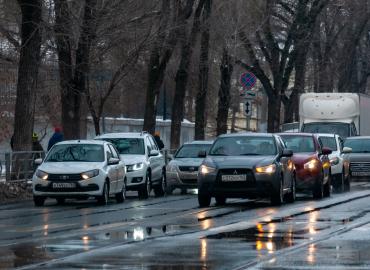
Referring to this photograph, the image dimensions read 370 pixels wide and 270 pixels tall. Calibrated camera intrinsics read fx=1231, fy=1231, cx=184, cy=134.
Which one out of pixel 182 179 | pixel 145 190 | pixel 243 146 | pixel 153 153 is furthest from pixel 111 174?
pixel 182 179

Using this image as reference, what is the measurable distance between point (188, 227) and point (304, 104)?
2790cm

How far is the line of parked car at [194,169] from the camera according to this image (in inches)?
1038

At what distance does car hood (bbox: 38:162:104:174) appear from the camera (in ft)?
92.3

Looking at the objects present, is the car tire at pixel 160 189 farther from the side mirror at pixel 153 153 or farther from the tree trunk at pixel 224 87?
the tree trunk at pixel 224 87

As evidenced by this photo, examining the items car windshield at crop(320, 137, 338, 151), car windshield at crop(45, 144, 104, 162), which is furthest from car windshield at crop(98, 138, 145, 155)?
car windshield at crop(320, 137, 338, 151)

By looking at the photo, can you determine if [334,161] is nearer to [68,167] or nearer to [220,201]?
[220,201]

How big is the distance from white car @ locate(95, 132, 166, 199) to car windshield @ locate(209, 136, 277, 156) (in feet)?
16.6

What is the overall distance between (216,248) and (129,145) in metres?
18.0

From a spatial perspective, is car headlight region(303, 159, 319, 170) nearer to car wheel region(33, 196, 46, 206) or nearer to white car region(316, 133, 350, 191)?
white car region(316, 133, 350, 191)

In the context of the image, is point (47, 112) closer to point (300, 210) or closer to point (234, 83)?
point (234, 83)

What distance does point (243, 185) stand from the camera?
2620cm

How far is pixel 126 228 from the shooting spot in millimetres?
20000

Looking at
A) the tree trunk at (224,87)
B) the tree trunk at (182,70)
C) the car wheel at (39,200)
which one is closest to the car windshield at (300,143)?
the car wheel at (39,200)

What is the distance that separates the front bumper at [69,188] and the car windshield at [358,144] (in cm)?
1825
